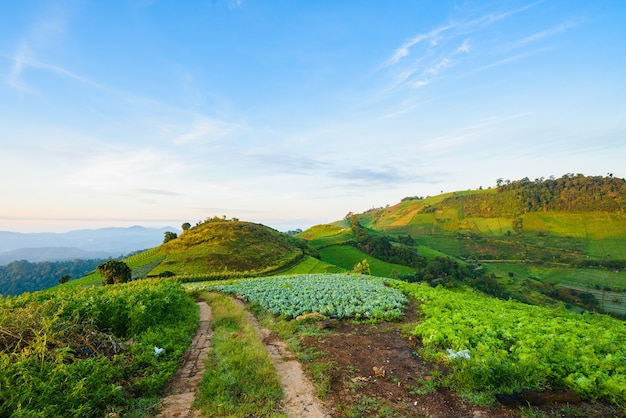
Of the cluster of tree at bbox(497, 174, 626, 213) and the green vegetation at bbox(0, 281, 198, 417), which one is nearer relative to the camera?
the green vegetation at bbox(0, 281, 198, 417)

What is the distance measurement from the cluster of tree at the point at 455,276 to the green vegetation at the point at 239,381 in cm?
7216

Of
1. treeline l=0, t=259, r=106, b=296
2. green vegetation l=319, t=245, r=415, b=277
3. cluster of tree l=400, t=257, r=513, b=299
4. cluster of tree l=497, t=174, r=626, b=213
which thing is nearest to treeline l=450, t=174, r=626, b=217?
cluster of tree l=497, t=174, r=626, b=213

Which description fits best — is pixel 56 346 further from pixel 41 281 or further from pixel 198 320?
pixel 41 281

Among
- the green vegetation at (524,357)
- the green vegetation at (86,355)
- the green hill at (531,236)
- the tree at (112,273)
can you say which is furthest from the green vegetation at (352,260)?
the green vegetation at (86,355)

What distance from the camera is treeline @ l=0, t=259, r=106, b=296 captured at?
117 m

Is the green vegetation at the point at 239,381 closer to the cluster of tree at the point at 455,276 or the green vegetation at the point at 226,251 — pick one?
the green vegetation at the point at 226,251

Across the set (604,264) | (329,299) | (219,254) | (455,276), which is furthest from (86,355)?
(604,264)

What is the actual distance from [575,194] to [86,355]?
631 feet

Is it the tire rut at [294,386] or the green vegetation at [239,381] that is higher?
the green vegetation at [239,381]

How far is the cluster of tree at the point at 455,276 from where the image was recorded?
8150 centimetres

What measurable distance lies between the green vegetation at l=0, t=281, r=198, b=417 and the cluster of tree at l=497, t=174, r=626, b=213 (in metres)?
177

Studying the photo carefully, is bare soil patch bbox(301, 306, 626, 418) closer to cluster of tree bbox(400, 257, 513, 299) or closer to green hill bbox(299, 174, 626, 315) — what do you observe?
cluster of tree bbox(400, 257, 513, 299)

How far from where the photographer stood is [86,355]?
333 inches

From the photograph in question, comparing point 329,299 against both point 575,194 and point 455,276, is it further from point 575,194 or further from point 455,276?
point 575,194
